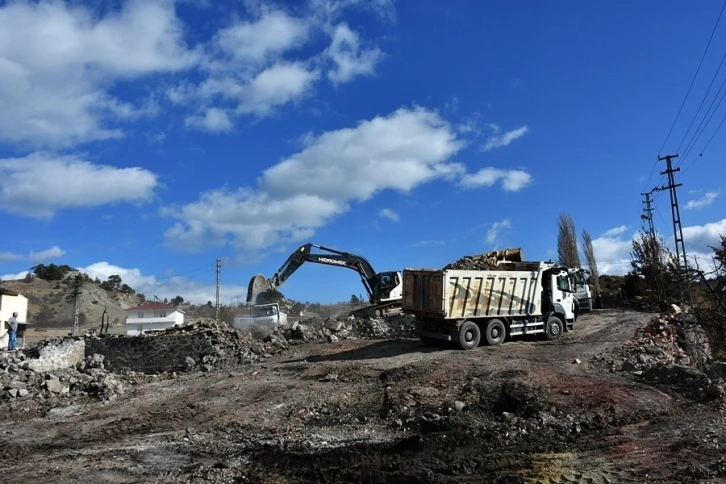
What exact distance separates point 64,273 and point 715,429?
82.8 m

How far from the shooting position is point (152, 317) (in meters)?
56.8

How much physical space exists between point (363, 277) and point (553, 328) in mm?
10655

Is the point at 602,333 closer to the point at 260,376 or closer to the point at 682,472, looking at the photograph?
the point at 260,376

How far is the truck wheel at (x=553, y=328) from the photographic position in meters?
19.1

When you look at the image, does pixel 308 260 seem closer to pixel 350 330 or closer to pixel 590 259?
pixel 350 330

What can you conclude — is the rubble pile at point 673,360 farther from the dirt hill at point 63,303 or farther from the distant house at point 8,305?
the dirt hill at point 63,303

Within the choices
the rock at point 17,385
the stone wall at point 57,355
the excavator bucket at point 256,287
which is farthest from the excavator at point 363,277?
the rock at point 17,385

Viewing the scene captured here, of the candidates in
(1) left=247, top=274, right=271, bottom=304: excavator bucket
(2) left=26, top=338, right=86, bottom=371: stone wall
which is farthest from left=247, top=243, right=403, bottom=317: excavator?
(2) left=26, top=338, right=86, bottom=371: stone wall

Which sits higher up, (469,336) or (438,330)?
(438,330)

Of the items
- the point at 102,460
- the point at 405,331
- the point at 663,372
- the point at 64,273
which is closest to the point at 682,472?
the point at 663,372

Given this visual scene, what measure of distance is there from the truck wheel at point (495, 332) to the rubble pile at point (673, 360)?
327 cm

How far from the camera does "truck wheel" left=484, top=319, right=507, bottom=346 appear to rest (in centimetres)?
1753

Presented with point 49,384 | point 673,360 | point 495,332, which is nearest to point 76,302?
point 49,384

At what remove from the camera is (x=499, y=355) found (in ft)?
52.3
